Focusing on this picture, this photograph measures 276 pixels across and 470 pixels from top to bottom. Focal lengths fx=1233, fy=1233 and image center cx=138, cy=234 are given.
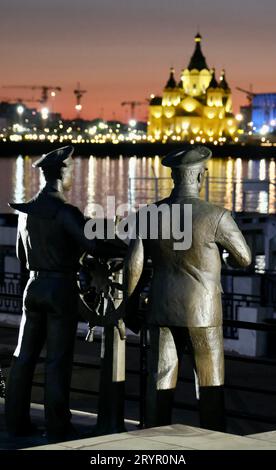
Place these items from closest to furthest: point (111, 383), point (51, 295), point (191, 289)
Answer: point (191, 289), point (51, 295), point (111, 383)

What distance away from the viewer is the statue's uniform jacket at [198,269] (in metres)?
6.73

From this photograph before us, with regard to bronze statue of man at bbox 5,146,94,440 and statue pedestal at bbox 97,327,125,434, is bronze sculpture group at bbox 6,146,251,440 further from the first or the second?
statue pedestal at bbox 97,327,125,434

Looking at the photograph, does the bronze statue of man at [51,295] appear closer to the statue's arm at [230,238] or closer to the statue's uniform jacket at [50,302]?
the statue's uniform jacket at [50,302]

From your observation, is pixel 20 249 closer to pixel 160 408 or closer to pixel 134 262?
pixel 134 262

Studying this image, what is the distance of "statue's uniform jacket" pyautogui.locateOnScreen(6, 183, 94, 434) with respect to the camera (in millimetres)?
7168

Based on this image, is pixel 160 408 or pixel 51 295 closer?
pixel 160 408

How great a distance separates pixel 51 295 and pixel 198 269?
3.07 feet

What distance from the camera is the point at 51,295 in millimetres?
7160

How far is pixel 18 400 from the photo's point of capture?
292 inches

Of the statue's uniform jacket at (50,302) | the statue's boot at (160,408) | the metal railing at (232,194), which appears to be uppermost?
the metal railing at (232,194)

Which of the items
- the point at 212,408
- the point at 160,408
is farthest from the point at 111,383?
the point at 212,408

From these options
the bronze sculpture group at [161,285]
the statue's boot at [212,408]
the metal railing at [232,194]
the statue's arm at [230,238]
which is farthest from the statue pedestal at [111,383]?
the metal railing at [232,194]
